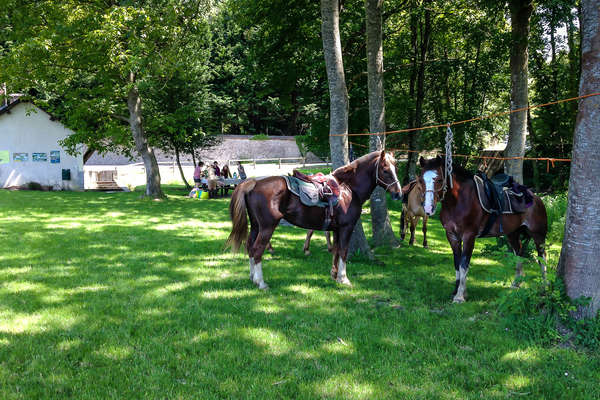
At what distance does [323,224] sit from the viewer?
22.7 ft

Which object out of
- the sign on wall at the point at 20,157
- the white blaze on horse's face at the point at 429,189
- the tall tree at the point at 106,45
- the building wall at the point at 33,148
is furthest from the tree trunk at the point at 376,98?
the sign on wall at the point at 20,157

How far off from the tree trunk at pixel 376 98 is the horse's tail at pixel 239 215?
12.0 feet

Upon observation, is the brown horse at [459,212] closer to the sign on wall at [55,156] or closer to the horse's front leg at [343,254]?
the horse's front leg at [343,254]

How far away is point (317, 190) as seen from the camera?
6695 mm

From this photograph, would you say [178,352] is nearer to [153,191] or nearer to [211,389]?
[211,389]

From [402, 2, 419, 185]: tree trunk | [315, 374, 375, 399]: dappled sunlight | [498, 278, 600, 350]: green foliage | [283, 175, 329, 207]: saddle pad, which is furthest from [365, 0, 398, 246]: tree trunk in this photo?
[402, 2, 419, 185]: tree trunk

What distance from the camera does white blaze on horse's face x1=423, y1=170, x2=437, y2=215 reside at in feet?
18.9

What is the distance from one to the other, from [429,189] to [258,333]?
2996 millimetres

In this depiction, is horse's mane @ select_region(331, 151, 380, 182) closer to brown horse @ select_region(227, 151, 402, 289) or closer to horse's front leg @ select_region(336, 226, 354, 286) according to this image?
brown horse @ select_region(227, 151, 402, 289)

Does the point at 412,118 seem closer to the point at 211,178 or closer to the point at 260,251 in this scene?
the point at 211,178

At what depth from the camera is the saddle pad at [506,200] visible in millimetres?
6102

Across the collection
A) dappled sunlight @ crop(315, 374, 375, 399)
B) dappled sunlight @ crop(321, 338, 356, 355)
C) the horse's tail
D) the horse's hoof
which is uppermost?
the horse's tail

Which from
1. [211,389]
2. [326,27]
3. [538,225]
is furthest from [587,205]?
[326,27]

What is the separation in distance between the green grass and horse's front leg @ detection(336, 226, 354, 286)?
20cm
